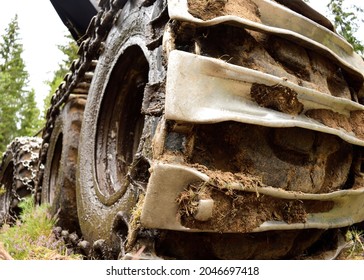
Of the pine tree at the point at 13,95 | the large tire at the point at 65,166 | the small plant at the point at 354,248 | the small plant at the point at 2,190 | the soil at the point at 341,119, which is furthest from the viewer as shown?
the pine tree at the point at 13,95

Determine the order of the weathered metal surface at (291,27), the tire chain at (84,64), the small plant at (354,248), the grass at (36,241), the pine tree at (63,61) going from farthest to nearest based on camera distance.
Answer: the pine tree at (63,61), the tire chain at (84,64), the grass at (36,241), the small plant at (354,248), the weathered metal surface at (291,27)

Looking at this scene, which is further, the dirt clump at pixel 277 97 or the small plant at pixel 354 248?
the small plant at pixel 354 248

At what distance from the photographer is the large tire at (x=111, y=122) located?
1838 millimetres

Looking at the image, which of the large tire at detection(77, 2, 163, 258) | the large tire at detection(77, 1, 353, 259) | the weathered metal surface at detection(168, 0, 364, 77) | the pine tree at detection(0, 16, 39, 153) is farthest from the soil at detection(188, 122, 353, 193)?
the pine tree at detection(0, 16, 39, 153)

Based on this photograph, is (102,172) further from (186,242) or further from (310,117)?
(310,117)

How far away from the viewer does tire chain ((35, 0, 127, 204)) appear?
7.28 feet

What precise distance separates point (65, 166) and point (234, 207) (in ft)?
5.23

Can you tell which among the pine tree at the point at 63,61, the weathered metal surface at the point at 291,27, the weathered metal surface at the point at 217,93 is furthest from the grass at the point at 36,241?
the pine tree at the point at 63,61

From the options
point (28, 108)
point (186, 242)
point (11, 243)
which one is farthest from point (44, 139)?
point (28, 108)

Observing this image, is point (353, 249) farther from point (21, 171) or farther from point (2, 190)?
point (2, 190)

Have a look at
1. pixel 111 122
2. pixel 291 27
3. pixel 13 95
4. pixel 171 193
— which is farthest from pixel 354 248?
pixel 13 95

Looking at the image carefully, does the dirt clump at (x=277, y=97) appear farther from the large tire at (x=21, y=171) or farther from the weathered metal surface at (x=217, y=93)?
the large tire at (x=21, y=171)

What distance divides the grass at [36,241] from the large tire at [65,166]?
0.09m

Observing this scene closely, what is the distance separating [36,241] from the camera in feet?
7.52
